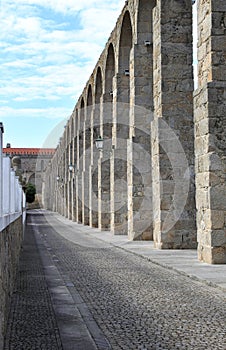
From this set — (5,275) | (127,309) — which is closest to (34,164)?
(127,309)

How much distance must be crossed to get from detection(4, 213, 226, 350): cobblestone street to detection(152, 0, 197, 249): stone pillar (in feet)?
11.7

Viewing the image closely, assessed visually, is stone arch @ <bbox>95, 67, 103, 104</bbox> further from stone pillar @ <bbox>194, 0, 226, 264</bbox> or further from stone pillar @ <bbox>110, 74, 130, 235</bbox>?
stone pillar @ <bbox>194, 0, 226, 264</bbox>

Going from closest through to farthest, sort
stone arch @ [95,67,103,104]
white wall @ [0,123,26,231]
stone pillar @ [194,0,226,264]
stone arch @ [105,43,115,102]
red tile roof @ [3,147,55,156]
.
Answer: white wall @ [0,123,26,231]
stone pillar @ [194,0,226,264]
stone arch @ [105,43,115,102]
stone arch @ [95,67,103,104]
red tile roof @ [3,147,55,156]

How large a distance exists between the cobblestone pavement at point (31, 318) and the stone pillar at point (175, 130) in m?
5.24

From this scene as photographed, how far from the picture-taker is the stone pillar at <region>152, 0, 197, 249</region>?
13.6 metres

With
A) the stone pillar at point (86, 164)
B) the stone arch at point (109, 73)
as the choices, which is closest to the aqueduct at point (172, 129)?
the stone arch at point (109, 73)

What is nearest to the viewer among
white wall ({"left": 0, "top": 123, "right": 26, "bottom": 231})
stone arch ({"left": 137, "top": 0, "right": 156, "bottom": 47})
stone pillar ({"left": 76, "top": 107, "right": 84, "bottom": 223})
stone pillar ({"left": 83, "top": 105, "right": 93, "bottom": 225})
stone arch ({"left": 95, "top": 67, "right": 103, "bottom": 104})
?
white wall ({"left": 0, "top": 123, "right": 26, "bottom": 231})

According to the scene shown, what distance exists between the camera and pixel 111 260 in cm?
1138

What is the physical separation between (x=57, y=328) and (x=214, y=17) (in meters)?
6.80

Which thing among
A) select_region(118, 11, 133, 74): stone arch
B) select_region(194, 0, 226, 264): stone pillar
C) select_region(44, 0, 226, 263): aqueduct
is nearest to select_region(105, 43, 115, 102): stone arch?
select_region(44, 0, 226, 263): aqueduct

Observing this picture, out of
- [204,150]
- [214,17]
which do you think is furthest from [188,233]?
[214,17]

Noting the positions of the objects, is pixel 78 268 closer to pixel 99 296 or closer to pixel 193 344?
pixel 99 296

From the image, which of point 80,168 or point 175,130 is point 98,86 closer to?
point 80,168

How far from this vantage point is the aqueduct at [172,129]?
996 cm
